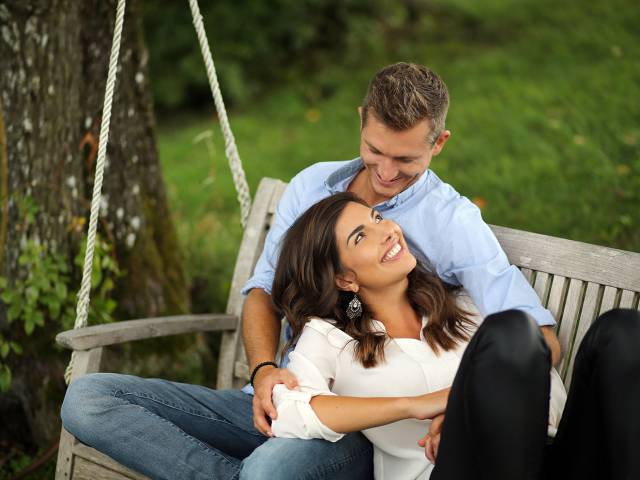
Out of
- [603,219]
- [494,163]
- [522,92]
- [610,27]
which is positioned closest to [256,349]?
[603,219]

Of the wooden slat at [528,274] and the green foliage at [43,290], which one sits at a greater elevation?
the wooden slat at [528,274]

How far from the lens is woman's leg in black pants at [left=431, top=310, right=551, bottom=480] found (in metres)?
1.86

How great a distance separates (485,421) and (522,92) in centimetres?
453

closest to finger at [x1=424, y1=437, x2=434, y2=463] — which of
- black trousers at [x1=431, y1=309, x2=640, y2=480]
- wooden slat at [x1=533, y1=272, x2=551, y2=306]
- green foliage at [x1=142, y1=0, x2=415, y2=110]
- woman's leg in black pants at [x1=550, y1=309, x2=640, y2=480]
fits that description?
black trousers at [x1=431, y1=309, x2=640, y2=480]

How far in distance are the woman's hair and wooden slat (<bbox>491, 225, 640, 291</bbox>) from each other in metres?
0.31

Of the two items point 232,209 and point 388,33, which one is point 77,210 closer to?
point 232,209

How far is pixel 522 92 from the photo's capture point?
6.00 metres

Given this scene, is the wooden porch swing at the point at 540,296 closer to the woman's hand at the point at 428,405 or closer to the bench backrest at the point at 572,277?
the bench backrest at the point at 572,277

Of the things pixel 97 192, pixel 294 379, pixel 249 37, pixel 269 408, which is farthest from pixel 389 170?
pixel 249 37

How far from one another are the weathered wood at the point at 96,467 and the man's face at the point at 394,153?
1.26 metres

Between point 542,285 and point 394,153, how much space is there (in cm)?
70

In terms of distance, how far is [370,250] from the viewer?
2.55 metres

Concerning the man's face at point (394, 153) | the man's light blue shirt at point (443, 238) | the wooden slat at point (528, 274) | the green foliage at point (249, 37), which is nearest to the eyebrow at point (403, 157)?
the man's face at point (394, 153)

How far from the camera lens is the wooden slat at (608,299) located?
2.68m
